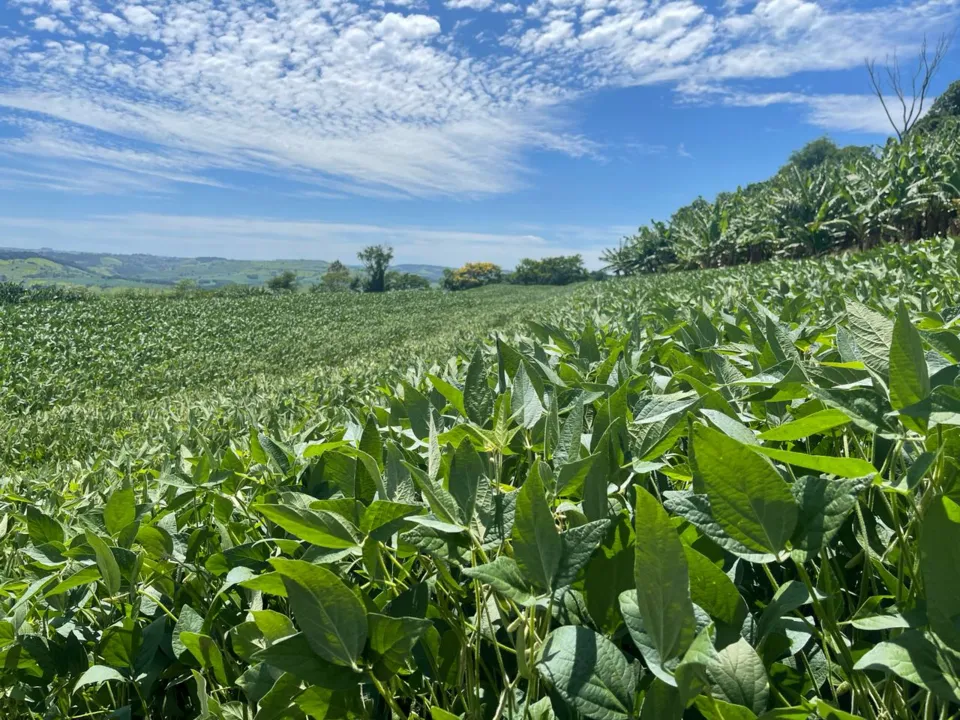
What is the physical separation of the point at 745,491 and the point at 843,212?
97.6ft

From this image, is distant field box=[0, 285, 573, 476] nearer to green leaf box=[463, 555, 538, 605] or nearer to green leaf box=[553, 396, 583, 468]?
green leaf box=[553, 396, 583, 468]

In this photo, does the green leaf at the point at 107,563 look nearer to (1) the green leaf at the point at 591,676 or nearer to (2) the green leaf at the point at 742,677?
(1) the green leaf at the point at 591,676

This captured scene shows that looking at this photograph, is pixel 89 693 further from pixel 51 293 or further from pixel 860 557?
pixel 51 293

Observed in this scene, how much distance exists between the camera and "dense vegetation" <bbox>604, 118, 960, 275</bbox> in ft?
67.9


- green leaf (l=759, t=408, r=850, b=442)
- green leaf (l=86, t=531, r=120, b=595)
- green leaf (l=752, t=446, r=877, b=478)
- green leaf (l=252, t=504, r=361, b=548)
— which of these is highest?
green leaf (l=759, t=408, r=850, b=442)

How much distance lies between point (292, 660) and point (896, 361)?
751mm

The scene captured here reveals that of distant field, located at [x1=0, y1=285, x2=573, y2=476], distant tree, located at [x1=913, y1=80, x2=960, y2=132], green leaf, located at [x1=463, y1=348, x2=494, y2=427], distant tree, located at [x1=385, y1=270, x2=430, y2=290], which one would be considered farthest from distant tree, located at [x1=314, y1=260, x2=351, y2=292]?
green leaf, located at [x1=463, y1=348, x2=494, y2=427]

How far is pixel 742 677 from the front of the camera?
0.57 meters

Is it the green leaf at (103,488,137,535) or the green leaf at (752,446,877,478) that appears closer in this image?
the green leaf at (752,446,877,478)

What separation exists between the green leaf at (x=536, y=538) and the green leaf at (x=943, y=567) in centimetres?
34

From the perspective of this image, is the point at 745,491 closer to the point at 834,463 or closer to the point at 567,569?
the point at 834,463

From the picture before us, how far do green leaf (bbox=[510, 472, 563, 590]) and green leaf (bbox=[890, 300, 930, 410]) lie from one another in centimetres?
40

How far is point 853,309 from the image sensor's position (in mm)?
846

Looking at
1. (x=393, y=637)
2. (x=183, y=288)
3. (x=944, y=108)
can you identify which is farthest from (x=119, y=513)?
(x=944, y=108)
